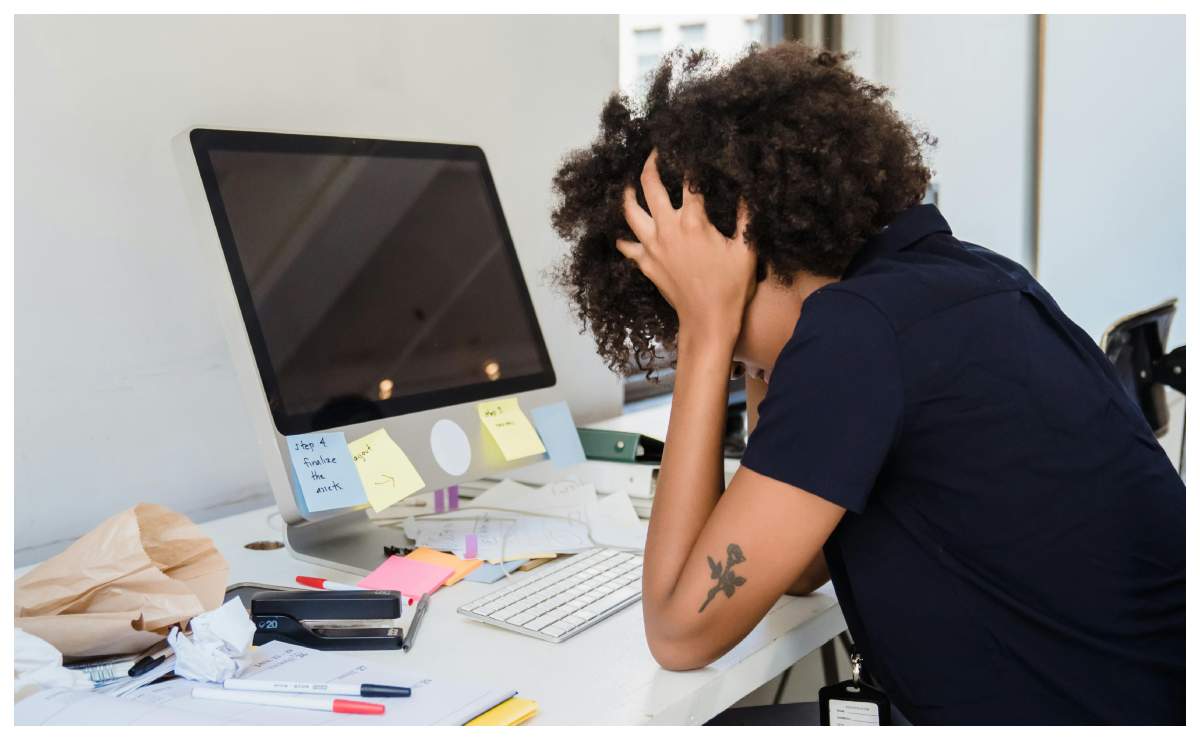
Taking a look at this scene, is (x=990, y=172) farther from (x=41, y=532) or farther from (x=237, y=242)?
(x=41, y=532)

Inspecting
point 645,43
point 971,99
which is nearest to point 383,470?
point 645,43

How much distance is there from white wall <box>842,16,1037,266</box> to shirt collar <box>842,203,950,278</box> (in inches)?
74.0

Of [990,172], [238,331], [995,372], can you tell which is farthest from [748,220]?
[990,172]

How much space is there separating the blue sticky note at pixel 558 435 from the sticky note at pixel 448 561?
206mm

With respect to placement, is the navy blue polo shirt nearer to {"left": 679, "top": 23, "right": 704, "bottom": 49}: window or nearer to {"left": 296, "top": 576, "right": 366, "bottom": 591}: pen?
{"left": 296, "top": 576, "right": 366, "bottom": 591}: pen

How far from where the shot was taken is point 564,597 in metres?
0.97

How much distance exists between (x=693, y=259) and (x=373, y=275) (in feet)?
1.46

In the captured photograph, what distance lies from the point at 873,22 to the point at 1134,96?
854 millimetres

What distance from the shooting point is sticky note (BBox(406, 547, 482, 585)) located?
1070 millimetres

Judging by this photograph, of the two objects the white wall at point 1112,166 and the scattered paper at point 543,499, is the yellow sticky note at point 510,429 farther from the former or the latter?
the white wall at point 1112,166

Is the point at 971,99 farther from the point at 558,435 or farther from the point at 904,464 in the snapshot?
the point at 904,464

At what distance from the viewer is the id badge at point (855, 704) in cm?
89

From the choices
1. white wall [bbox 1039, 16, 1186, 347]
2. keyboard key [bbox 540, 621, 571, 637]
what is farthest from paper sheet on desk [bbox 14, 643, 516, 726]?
white wall [bbox 1039, 16, 1186, 347]

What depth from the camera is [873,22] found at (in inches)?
104
